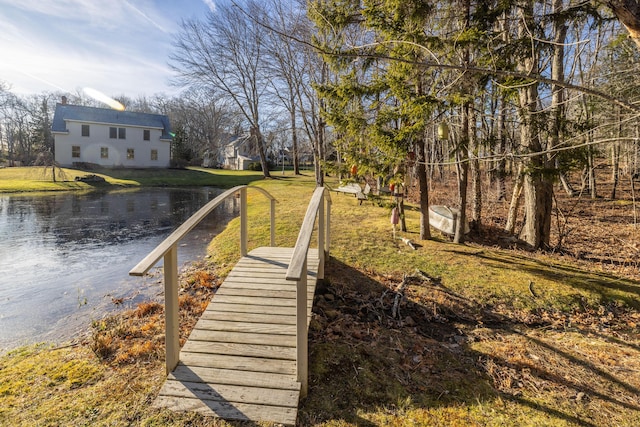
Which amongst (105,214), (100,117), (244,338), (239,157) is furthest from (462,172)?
(239,157)

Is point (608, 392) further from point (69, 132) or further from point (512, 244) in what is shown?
point (69, 132)

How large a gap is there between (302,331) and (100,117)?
1370 inches

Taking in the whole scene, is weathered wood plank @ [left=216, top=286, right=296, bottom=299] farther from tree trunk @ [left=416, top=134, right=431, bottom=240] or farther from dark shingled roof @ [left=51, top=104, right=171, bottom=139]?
dark shingled roof @ [left=51, top=104, right=171, bottom=139]

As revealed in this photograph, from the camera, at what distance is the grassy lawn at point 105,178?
20.2 metres

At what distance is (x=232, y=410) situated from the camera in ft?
8.15

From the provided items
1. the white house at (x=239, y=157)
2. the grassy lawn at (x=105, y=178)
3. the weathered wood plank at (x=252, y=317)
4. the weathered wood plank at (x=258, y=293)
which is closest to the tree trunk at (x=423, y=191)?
the weathered wood plank at (x=258, y=293)

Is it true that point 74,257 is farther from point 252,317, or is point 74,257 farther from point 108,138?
point 108,138

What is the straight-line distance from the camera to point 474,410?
259 cm

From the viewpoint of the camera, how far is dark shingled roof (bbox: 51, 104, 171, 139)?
94.8 feet

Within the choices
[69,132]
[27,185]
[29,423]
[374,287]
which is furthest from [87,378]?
[69,132]

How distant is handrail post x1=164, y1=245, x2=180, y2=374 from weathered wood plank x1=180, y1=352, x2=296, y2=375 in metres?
0.16

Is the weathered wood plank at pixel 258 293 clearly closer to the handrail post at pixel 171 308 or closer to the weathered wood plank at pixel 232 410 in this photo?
the handrail post at pixel 171 308

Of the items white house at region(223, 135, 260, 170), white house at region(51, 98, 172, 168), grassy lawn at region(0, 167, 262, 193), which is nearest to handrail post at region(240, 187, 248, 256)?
grassy lawn at region(0, 167, 262, 193)

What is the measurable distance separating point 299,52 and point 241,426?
14.8m
